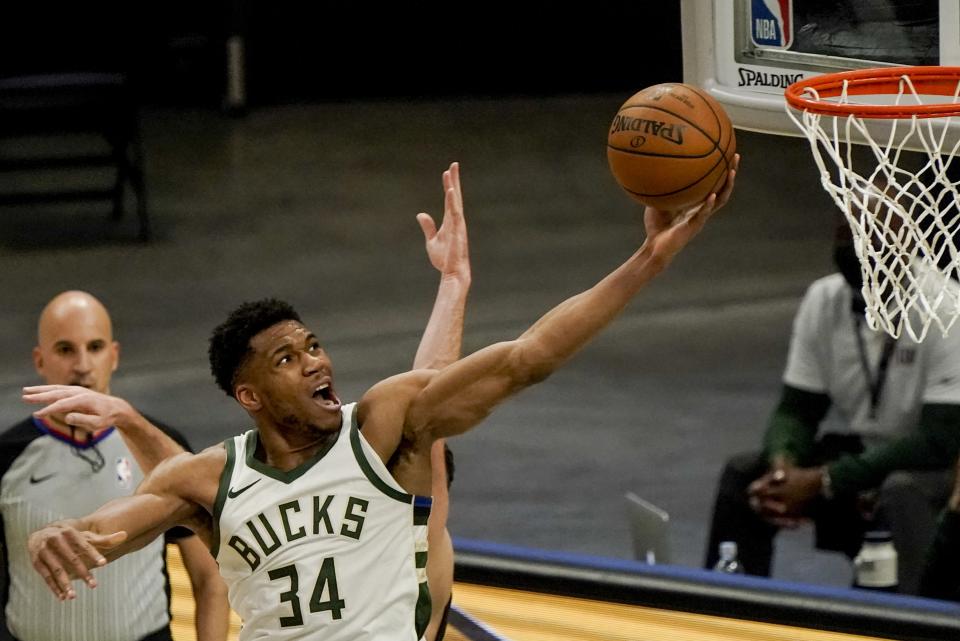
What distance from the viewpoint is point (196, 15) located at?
15.8 metres

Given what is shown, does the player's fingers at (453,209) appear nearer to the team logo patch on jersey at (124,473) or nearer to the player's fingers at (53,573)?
the team logo patch on jersey at (124,473)

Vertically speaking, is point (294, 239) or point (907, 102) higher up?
point (907, 102)

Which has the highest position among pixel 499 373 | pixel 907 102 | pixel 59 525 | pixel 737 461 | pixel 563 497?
pixel 907 102

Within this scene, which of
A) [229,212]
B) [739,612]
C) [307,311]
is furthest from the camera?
[229,212]

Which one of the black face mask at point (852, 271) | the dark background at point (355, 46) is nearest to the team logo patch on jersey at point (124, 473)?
the black face mask at point (852, 271)

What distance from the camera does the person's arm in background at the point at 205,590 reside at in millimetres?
4285

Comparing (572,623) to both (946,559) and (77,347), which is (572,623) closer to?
(946,559)

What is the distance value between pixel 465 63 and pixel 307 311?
22.5 feet

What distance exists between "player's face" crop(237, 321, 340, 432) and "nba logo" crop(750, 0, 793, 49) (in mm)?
1674

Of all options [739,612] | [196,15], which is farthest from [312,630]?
[196,15]

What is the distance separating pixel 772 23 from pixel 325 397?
5.76 ft

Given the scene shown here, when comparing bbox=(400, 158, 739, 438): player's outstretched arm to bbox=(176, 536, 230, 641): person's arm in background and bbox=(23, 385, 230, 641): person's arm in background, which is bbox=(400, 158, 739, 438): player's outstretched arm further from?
bbox=(176, 536, 230, 641): person's arm in background

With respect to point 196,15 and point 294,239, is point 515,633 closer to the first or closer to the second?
point 294,239

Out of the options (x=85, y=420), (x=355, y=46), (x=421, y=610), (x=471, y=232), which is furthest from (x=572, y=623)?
(x=355, y=46)
